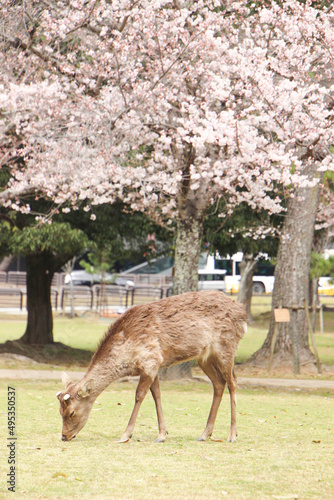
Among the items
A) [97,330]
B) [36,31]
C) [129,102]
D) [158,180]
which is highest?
[36,31]

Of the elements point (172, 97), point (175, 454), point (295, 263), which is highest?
point (172, 97)

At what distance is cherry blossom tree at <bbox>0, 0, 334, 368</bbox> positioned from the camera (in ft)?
42.8

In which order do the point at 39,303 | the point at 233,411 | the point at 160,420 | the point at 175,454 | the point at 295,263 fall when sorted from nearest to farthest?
the point at 175,454 < the point at 160,420 < the point at 233,411 < the point at 295,263 < the point at 39,303

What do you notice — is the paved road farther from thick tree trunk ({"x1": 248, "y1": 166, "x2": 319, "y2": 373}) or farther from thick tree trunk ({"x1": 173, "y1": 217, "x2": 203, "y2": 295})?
thick tree trunk ({"x1": 173, "y1": 217, "x2": 203, "y2": 295})

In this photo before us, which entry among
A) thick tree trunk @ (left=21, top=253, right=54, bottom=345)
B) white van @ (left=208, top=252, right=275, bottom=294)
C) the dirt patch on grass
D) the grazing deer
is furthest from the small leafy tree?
white van @ (left=208, top=252, right=275, bottom=294)

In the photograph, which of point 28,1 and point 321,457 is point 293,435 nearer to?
point 321,457

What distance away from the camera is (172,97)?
44.4ft

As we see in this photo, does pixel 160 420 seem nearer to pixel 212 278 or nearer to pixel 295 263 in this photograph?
pixel 295 263

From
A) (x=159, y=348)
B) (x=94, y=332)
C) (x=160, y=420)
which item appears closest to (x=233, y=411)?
(x=160, y=420)

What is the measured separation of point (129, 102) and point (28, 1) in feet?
8.72

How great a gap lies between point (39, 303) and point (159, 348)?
43.2 ft

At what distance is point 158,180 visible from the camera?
14.1 m

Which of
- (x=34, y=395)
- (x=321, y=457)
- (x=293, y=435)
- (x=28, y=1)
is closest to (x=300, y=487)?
(x=321, y=457)

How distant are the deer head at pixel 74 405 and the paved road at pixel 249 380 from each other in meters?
6.61
